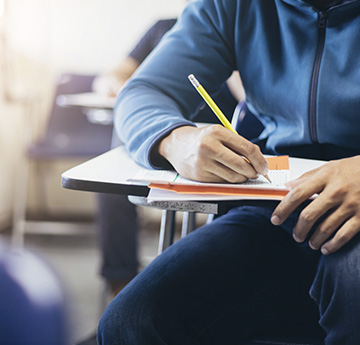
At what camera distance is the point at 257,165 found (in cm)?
73

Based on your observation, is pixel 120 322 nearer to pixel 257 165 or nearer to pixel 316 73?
pixel 257 165

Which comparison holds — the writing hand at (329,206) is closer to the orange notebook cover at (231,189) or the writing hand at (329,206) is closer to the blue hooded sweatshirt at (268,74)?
the orange notebook cover at (231,189)

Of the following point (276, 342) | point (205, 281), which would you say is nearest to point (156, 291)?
point (205, 281)

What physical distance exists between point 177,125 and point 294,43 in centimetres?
29

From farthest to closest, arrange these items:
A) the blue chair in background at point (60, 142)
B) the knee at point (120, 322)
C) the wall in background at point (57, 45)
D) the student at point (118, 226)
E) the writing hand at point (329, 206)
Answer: the wall in background at point (57, 45) → the blue chair in background at point (60, 142) → the student at point (118, 226) → the knee at point (120, 322) → the writing hand at point (329, 206)

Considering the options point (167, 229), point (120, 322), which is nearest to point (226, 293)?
point (120, 322)

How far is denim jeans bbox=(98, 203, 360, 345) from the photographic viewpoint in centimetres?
77

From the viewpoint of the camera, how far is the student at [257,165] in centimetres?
69

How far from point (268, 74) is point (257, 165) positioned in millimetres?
319

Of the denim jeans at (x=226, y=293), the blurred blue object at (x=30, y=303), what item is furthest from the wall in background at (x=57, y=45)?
the blurred blue object at (x=30, y=303)

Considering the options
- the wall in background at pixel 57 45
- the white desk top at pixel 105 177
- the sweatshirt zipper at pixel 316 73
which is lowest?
the wall in background at pixel 57 45

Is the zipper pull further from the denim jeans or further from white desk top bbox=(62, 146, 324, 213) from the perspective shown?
the denim jeans

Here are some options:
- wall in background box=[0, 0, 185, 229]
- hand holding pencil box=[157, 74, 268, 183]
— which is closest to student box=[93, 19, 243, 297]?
wall in background box=[0, 0, 185, 229]

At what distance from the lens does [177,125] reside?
33.2 inches
